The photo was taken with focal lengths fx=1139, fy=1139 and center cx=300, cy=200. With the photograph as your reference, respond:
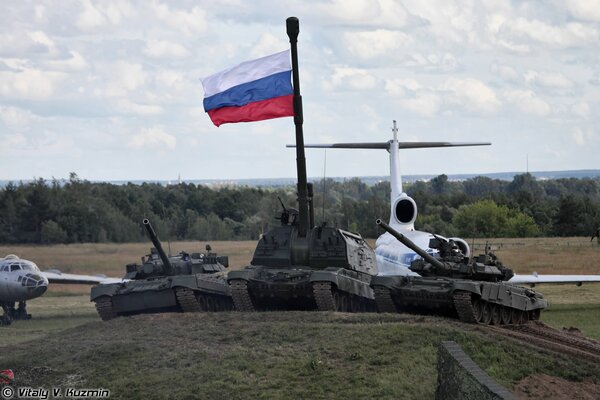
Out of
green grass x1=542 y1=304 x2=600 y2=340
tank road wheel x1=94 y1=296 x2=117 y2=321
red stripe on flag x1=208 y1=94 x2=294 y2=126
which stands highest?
red stripe on flag x1=208 y1=94 x2=294 y2=126

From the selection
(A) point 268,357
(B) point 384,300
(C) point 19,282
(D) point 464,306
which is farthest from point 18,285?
(A) point 268,357

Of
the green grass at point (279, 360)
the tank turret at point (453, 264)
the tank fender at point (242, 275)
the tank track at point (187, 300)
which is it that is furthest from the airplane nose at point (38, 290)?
the tank turret at point (453, 264)

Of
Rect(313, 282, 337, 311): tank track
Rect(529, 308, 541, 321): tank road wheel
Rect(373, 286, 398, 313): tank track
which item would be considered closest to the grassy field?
Rect(313, 282, 337, 311): tank track

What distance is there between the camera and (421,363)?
1806 centimetres

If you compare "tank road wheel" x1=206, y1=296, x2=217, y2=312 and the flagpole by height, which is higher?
the flagpole

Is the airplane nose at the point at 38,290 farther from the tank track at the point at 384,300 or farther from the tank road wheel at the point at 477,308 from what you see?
the tank road wheel at the point at 477,308

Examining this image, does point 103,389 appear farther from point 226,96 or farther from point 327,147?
point 327,147

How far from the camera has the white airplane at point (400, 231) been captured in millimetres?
33656

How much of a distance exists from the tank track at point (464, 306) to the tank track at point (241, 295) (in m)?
5.07

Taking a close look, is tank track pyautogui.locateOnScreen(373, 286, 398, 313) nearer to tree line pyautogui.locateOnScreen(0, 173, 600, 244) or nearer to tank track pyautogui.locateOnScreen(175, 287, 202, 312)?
tank track pyautogui.locateOnScreen(175, 287, 202, 312)

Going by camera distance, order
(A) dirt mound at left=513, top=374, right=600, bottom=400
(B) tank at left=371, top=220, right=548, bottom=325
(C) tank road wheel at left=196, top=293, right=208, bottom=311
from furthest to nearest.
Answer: (C) tank road wheel at left=196, top=293, right=208, bottom=311 < (B) tank at left=371, top=220, right=548, bottom=325 < (A) dirt mound at left=513, top=374, right=600, bottom=400

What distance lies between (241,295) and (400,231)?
10.9 metres

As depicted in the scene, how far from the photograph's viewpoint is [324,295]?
2519cm

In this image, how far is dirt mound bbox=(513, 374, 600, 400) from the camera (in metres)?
16.9
